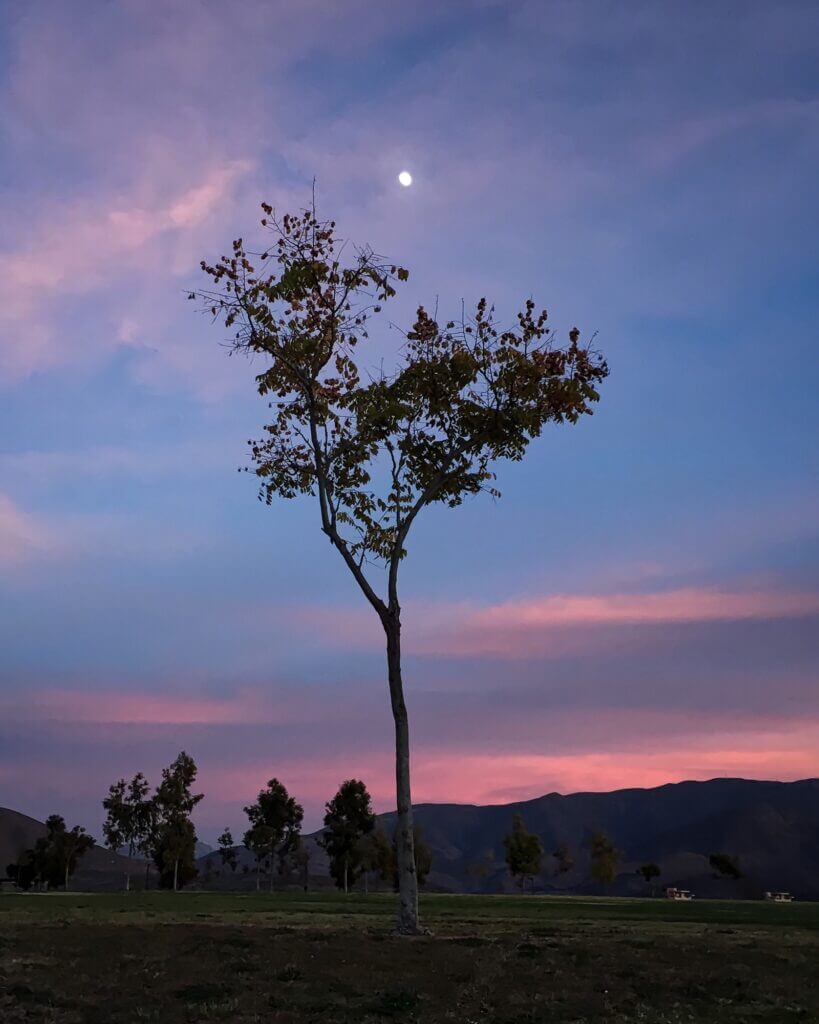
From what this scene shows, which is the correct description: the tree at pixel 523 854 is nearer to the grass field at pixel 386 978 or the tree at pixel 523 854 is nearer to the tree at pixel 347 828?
the tree at pixel 347 828

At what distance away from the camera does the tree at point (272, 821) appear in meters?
153

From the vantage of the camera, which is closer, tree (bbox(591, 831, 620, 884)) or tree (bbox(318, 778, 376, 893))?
tree (bbox(318, 778, 376, 893))

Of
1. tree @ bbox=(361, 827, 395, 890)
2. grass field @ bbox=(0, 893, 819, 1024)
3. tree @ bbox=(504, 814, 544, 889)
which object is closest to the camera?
grass field @ bbox=(0, 893, 819, 1024)

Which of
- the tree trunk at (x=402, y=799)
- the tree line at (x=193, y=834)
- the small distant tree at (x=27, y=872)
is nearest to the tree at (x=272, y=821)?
the tree line at (x=193, y=834)

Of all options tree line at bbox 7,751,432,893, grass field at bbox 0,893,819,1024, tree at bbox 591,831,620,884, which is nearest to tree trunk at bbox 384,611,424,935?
grass field at bbox 0,893,819,1024

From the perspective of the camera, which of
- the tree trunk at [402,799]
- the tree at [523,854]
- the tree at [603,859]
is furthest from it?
the tree at [603,859]

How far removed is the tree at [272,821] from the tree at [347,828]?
682 cm

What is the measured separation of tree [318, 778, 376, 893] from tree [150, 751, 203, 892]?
65.6 ft

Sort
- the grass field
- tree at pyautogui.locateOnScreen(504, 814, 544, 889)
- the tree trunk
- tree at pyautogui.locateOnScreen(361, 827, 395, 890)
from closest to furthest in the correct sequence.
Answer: the grass field
the tree trunk
tree at pyautogui.locateOnScreen(361, 827, 395, 890)
tree at pyautogui.locateOnScreen(504, 814, 544, 889)

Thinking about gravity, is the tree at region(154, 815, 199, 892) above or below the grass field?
above

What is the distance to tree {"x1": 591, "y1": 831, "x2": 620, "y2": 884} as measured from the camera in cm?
16738

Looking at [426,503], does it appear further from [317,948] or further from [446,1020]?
[446,1020]

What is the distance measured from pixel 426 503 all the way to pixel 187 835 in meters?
112

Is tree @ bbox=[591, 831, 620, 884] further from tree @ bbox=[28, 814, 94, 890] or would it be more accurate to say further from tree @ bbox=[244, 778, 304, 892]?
tree @ bbox=[28, 814, 94, 890]
